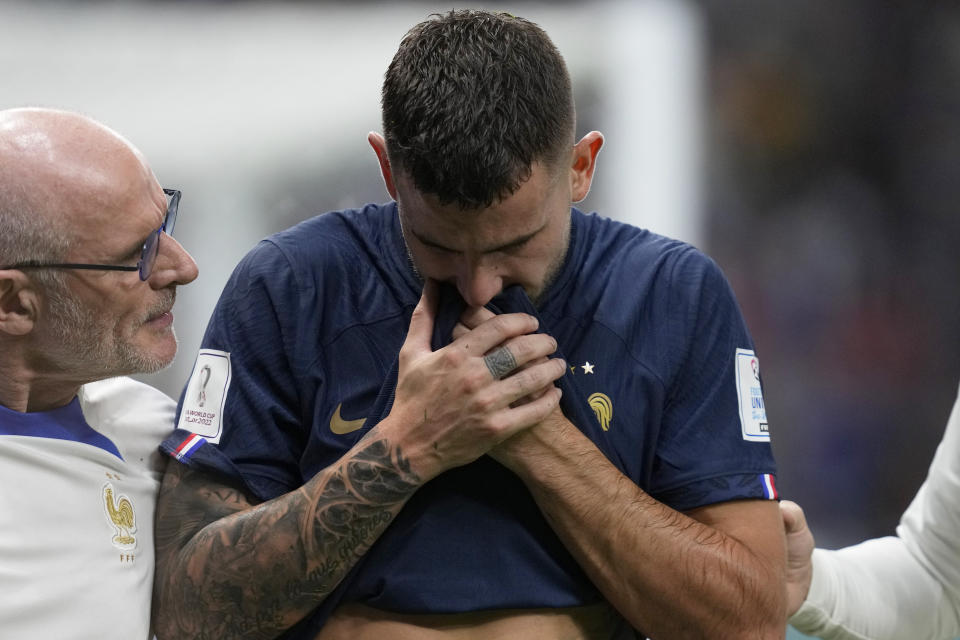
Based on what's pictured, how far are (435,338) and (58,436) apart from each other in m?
0.64

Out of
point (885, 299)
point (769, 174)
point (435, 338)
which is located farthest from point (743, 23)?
point (435, 338)

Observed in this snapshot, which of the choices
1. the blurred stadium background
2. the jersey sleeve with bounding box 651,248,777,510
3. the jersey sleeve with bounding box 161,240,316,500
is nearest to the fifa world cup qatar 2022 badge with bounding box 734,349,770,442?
the jersey sleeve with bounding box 651,248,777,510

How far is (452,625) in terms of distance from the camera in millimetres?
1590

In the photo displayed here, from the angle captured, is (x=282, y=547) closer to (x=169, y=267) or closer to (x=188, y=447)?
(x=188, y=447)

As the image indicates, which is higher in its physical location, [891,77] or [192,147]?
[891,77]

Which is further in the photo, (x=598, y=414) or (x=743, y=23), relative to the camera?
(x=743, y=23)

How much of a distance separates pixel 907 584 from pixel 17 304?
6.62 ft

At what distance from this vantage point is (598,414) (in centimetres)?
164

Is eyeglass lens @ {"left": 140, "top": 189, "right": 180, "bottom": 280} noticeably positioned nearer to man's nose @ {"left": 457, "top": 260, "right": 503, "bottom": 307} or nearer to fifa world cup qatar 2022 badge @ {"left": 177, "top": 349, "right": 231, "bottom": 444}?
fifa world cup qatar 2022 badge @ {"left": 177, "top": 349, "right": 231, "bottom": 444}

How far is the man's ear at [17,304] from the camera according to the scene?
1.62 metres

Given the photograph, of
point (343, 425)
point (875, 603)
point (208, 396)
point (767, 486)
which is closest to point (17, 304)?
point (208, 396)

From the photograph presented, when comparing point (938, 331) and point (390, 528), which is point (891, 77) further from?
point (390, 528)

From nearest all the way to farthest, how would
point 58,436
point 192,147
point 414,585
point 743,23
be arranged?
point 414,585 → point 58,436 → point 192,147 → point 743,23

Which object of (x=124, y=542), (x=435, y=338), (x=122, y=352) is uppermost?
(x=435, y=338)
